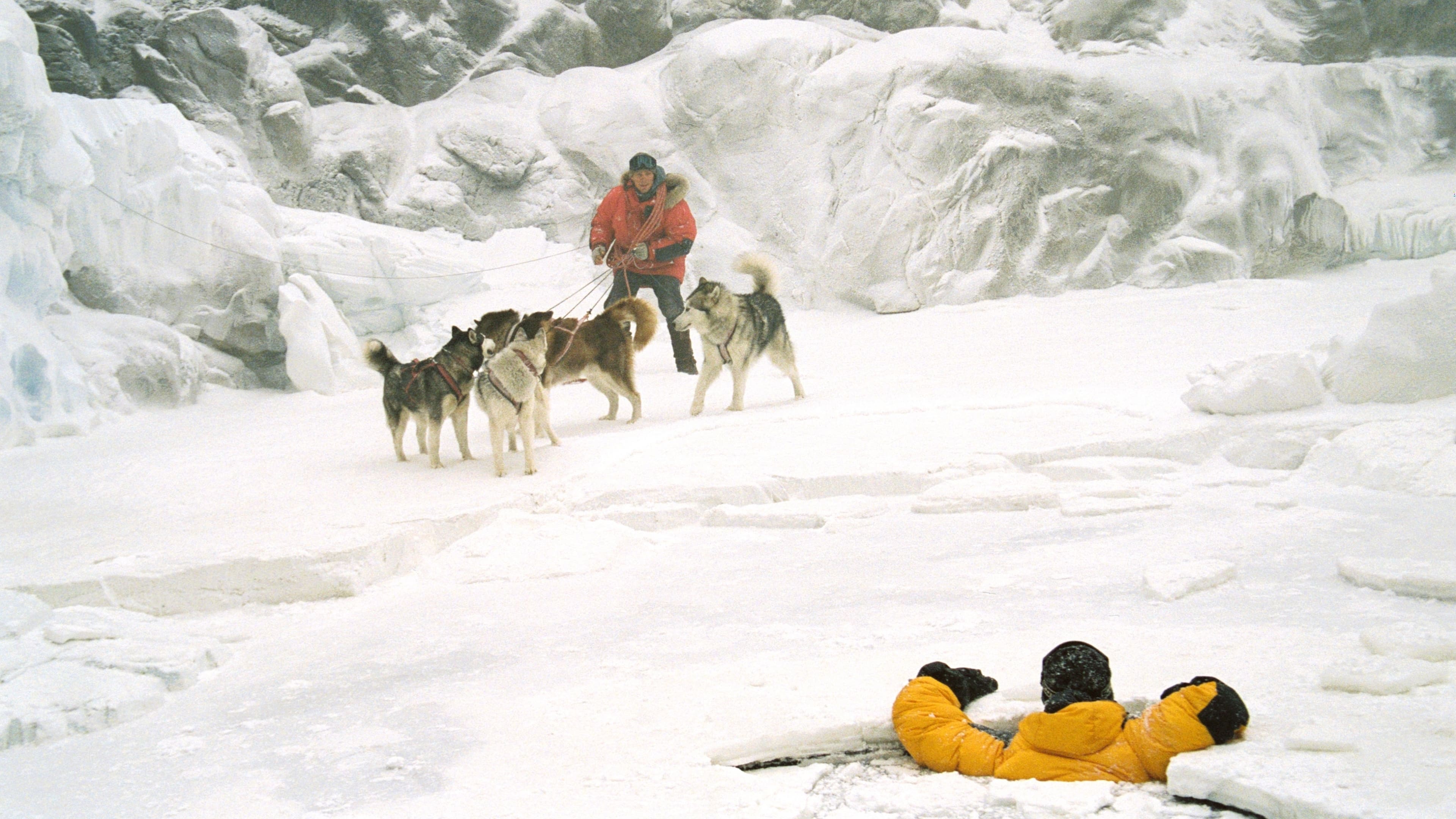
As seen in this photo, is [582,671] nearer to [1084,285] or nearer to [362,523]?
[362,523]

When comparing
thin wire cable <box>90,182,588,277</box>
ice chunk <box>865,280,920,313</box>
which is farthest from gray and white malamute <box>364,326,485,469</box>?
ice chunk <box>865,280,920,313</box>

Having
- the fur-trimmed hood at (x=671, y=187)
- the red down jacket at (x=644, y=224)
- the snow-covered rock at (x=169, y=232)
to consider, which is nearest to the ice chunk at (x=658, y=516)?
the red down jacket at (x=644, y=224)

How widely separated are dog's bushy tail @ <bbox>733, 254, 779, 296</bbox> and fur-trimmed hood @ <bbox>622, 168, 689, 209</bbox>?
1015 mm

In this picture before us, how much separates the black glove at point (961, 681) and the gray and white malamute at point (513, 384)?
2.92 m

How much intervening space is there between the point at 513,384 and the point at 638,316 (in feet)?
4.69

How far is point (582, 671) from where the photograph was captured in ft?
8.11

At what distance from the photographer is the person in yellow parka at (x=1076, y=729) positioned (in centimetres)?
173

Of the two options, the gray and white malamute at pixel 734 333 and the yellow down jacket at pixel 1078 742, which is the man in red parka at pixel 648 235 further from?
the yellow down jacket at pixel 1078 742

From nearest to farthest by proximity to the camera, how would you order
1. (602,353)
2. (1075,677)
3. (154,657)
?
(1075,677) < (154,657) < (602,353)

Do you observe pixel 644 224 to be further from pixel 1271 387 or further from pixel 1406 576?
pixel 1406 576

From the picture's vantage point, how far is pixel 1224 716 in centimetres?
173

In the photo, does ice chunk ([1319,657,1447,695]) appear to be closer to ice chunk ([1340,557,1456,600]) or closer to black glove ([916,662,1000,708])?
ice chunk ([1340,557,1456,600])

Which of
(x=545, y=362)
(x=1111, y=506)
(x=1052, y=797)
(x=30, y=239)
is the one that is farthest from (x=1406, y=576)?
(x=30, y=239)

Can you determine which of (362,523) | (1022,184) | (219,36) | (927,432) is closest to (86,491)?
(362,523)
